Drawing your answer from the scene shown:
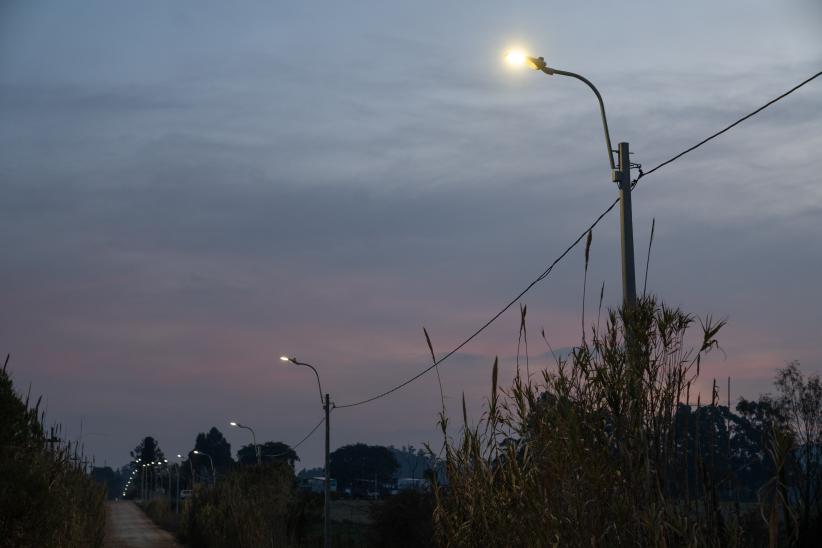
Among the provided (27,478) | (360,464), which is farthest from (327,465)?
(360,464)

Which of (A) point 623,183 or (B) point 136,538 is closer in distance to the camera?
(A) point 623,183

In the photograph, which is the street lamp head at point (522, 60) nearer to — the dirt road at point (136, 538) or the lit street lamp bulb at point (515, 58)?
the lit street lamp bulb at point (515, 58)

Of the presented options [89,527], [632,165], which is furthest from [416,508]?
[632,165]

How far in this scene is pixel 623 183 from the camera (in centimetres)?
1176

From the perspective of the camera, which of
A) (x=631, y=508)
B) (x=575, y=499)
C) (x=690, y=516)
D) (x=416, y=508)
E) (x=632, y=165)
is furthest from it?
(x=416, y=508)

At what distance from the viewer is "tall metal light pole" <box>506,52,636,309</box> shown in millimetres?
10609

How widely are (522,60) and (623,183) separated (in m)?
2.13

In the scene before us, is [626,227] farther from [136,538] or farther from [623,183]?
[136,538]

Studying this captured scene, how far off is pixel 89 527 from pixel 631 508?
1088 inches

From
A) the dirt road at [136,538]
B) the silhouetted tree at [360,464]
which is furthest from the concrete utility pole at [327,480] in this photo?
the silhouetted tree at [360,464]

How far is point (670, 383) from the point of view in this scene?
782cm

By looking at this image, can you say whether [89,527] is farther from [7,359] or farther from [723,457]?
[723,457]

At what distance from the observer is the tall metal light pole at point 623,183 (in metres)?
10.6

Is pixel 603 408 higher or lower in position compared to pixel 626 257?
lower
